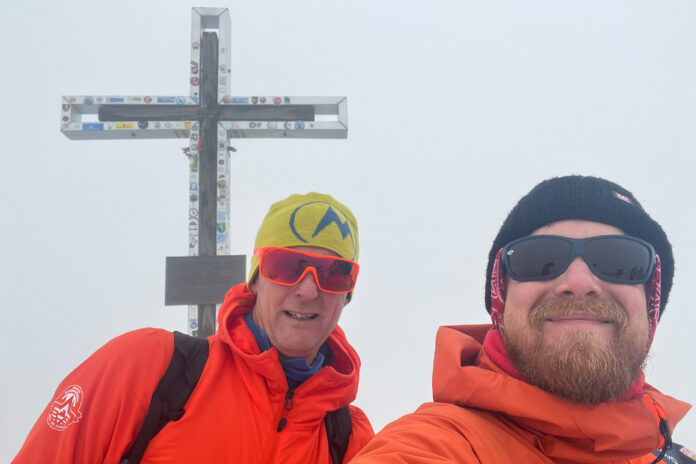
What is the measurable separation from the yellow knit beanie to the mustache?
0.96 m

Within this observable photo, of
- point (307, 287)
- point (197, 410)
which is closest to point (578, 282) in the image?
point (307, 287)

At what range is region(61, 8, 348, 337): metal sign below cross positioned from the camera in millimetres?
3527

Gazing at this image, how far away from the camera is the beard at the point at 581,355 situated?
3.77ft

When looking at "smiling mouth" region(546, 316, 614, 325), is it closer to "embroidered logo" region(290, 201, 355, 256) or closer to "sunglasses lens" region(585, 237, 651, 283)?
"sunglasses lens" region(585, 237, 651, 283)

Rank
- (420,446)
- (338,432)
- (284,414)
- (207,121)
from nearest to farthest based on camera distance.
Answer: (420,446) → (284,414) → (338,432) → (207,121)

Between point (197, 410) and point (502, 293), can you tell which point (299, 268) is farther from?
point (502, 293)

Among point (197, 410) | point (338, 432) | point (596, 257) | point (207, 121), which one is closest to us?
point (596, 257)

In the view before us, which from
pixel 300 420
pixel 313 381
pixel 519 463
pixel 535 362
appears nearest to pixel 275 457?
pixel 300 420

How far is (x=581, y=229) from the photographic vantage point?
1.39 meters

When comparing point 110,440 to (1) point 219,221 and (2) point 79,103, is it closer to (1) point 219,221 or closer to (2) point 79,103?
(1) point 219,221

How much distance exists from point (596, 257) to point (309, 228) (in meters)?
1.19

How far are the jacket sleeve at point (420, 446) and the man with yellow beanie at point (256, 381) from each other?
0.60 meters

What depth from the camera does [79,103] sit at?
3.58m

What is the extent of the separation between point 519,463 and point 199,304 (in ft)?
9.29
